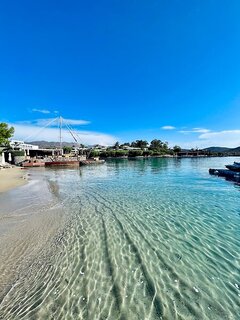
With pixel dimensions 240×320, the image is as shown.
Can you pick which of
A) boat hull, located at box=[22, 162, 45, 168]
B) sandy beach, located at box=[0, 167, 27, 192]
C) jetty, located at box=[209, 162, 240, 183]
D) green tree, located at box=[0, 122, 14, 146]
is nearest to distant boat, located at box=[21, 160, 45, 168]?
boat hull, located at box=[22, 162, 45, 168]

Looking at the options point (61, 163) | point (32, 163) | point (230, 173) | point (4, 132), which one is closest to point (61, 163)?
point (61, 163)

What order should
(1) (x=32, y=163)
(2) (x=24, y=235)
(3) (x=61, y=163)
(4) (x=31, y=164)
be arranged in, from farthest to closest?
(3) (x=61, y=163)
(1) (x=32, y=163)
(4) (x=31, y=164)
(2) (x=24, y=235)

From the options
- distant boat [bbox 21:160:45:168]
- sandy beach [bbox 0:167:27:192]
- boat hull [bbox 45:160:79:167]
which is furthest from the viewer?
A: boat hull [bbox 45:160:79:167]

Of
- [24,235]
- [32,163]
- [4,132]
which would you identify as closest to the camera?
[24,235]

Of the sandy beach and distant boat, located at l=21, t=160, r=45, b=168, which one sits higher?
distant boat, located at l=21, t=160, r=45, b=168

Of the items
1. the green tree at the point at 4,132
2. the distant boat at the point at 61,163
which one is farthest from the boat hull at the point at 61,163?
the green tree at the point at 4,132

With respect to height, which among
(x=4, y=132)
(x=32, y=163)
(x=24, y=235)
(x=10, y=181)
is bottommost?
(x=10, y=181)

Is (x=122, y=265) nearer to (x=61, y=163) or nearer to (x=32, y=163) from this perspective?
(x=32, y=163)

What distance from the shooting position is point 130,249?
7352 mm

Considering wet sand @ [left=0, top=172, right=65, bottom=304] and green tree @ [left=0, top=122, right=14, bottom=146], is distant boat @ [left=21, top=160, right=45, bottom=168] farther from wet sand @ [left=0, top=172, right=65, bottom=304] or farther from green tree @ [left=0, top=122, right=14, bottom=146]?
wet sand @ [left=0, top=172, right=65, bottom=304]

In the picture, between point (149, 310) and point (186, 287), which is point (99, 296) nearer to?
point (149, 310)

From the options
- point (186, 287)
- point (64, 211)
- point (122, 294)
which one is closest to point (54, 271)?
point (122, 294)

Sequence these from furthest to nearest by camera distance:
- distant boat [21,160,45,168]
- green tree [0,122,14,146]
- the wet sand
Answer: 1. distant boat [21,160,45,168]
2. green tree [0,122,14,146]
3. the wet sand

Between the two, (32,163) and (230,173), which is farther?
(32,163)
